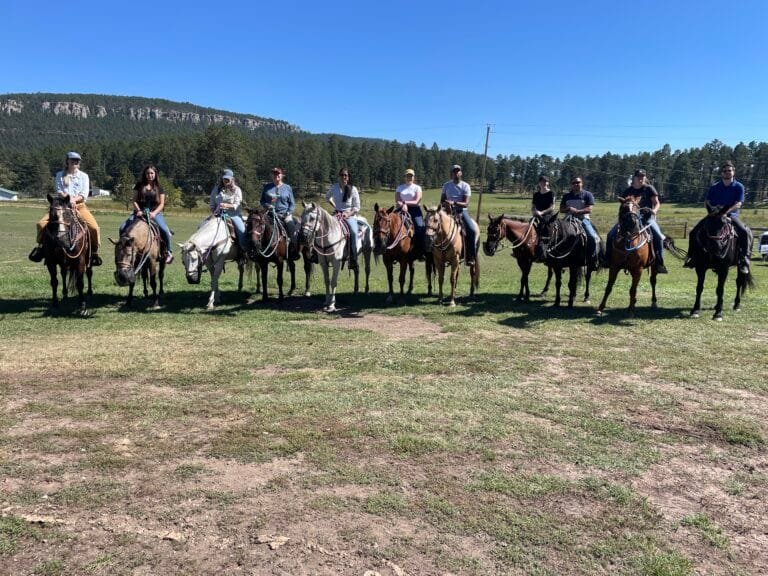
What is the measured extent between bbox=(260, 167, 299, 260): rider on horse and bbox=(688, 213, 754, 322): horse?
30.7 feet

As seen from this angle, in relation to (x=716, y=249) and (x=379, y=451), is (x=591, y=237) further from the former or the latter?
(x=379, y=451)

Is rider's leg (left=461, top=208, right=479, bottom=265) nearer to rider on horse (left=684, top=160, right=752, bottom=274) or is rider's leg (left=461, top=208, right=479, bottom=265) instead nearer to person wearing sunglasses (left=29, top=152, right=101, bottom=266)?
rider on horse (left=684, top=160, right=752, bottom=274)

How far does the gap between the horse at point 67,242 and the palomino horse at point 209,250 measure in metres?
2.05

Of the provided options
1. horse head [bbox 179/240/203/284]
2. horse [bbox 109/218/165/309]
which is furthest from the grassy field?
horse head [bbox 179/240/203/284]

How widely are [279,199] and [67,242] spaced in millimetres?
4611

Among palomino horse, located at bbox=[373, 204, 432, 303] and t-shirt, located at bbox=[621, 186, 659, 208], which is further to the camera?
t-shirt, located at bbox=[621, 186, 659, 208]

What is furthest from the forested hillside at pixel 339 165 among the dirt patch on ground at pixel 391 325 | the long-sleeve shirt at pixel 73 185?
the dirt patch on ground at pixel 391 325

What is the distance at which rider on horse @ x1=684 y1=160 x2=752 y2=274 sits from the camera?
1124 centimetres

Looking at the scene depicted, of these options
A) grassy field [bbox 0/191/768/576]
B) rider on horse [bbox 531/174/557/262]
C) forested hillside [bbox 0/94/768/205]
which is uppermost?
forested hillside [bbox 0/94/768/205]

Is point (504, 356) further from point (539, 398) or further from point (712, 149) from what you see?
point (712, 149)

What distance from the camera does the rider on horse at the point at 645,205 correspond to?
11.8 metres

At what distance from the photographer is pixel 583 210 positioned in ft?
41.1

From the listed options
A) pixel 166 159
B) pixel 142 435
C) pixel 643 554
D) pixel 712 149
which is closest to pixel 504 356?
pixel 643 554

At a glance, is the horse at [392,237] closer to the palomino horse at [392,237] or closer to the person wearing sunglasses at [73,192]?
the palomino horse at [392,237]
